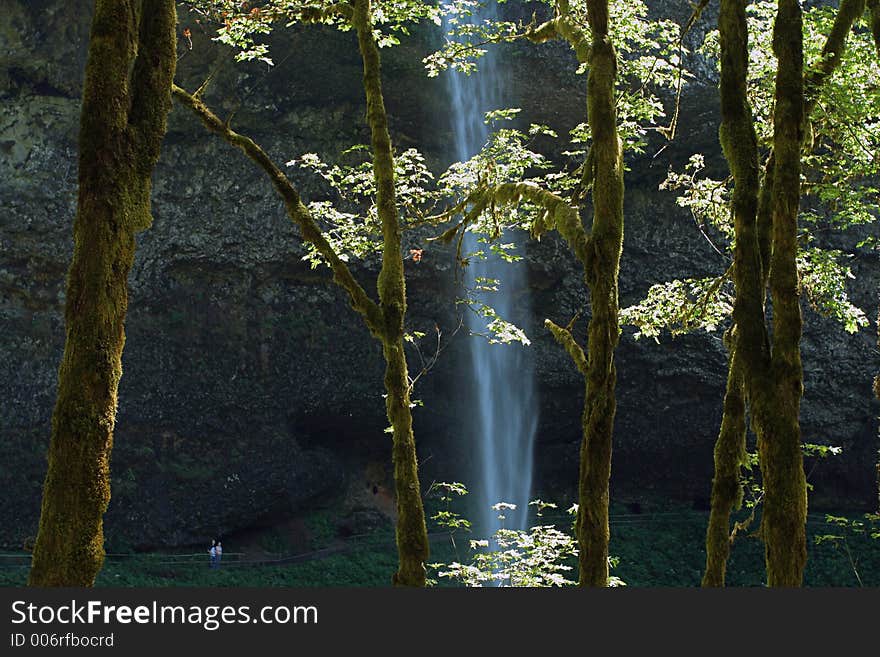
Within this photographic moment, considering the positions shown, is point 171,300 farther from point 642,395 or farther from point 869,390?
point 869,390

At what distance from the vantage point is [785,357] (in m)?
6.35

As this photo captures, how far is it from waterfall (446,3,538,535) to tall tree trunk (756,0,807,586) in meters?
18.0

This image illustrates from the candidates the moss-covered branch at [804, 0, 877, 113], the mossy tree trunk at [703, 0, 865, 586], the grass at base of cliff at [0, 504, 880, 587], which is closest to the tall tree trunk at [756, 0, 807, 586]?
the mossy tree trunk at [703, 0, 865, 586]

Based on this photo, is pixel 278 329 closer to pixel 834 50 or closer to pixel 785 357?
pixel 834 50

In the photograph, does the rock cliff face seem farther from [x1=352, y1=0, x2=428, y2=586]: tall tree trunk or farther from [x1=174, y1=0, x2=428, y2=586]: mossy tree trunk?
[x1=174, y1=0, x2=428, y2=586]: mossy tree trunk

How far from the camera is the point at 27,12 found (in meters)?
22.3

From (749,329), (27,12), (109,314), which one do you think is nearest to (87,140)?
(109,314)

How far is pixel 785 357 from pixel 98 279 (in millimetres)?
4449

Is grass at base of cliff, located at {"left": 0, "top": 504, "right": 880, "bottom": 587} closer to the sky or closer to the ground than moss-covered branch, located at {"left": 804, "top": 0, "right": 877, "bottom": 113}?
closer to the ground

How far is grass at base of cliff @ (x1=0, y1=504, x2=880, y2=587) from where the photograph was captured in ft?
66.8

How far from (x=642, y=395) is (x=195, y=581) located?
12.1 metres

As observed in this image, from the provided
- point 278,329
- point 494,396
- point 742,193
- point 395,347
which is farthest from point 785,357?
point 494,396

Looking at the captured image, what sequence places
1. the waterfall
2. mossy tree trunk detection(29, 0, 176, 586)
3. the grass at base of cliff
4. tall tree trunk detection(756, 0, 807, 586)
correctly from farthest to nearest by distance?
1. the waterfall
2. the grass at base of cliff
3. tall tree trunk detection(756, 0, 807, 586)
4. mossy tree trunk detection(29, 0, 176, 586)

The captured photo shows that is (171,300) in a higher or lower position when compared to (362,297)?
higher
